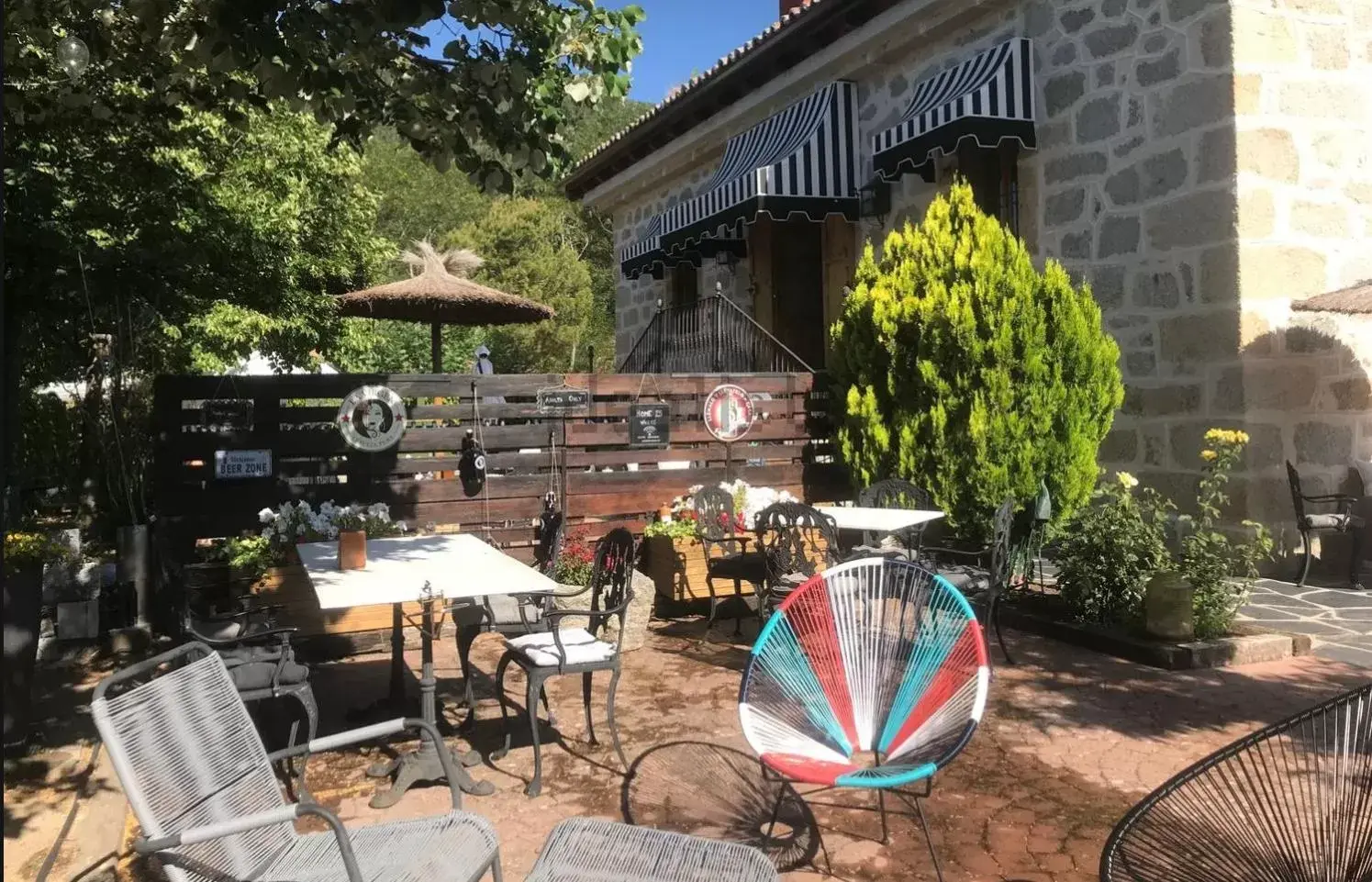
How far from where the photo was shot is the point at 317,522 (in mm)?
6516

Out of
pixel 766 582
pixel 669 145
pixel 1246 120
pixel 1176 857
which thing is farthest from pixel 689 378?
pixel 669 145

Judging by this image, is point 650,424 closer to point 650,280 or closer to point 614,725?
point 614,725

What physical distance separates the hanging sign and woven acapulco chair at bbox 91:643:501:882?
432 cm

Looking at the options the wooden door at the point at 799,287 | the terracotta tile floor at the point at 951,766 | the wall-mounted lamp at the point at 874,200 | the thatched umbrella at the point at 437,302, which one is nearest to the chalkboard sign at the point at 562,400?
the terracotta tile floor at the point at 951,766

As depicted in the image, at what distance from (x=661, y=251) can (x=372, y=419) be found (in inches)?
271

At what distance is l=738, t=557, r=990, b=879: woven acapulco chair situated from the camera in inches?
126

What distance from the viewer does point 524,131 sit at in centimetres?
454

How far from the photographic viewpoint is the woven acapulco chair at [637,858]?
2441mm

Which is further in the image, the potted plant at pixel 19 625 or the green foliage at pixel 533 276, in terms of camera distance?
the green foliage at pixel 533 276

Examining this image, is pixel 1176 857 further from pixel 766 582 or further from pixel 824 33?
pixel 824 33

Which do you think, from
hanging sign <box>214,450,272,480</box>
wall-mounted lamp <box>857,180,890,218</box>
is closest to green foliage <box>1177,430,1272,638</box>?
wall-mounted lamp <box>857,180,890,218</box>

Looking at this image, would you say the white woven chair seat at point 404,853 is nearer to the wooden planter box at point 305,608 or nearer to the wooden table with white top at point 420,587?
the wooden table with white top at point 420,587

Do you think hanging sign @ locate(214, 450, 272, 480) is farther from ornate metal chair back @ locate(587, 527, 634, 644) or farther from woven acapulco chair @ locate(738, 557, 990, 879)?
woven acapulco chair @ locate(738, 557, 990, 879)

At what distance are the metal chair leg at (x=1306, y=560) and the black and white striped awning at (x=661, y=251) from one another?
724 cm
